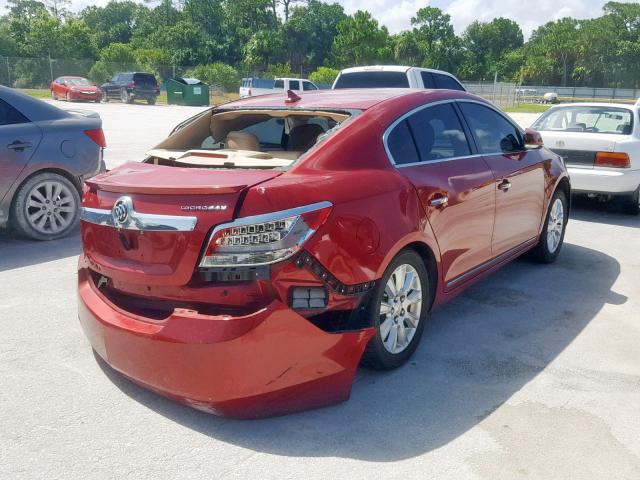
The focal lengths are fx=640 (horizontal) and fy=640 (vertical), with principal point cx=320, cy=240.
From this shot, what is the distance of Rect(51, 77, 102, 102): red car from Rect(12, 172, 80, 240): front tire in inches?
1278

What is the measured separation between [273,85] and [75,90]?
11.4 meters

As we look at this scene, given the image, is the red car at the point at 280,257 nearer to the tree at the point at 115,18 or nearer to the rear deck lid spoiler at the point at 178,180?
the rear deck lid spoiler at the point at 178,180

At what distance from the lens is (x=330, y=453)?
2.91 metres

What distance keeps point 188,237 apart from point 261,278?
15.6 inches

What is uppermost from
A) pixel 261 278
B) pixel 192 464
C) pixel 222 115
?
pixel 222 115

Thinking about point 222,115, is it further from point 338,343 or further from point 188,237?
point 338,343

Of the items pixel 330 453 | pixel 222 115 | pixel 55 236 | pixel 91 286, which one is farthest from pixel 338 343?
pixel 55 236

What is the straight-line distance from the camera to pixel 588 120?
Answer: 8.72m

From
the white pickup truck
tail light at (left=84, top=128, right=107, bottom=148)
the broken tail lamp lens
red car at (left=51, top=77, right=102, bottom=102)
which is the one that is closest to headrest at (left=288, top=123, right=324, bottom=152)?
the broken tail lamp lens

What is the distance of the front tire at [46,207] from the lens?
251 inches

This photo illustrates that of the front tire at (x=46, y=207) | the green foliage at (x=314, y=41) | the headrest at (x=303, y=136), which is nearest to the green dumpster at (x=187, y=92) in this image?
the green foliage at (x=314, y=41)

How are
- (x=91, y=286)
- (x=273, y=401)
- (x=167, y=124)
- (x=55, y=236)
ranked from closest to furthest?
(x=273, y=401)
(x=91, y=286)
(x=55, y=236)
(x=167, y=124)

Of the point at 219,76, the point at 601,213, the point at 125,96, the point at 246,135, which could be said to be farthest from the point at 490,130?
the point at 219,76

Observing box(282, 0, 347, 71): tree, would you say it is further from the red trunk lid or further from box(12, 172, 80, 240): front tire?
the red trunk lid
